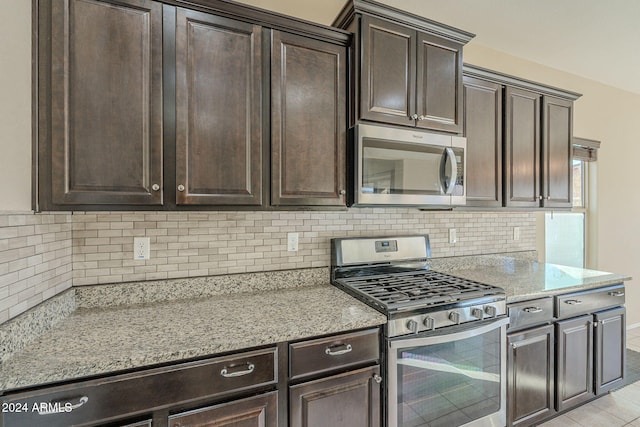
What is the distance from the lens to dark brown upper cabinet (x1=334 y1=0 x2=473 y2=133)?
5.50ft

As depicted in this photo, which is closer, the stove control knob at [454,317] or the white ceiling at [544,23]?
the stove control knob at [454,317]

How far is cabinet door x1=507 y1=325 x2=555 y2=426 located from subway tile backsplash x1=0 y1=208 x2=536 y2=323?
2.74 feet

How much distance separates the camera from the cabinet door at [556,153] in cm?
246

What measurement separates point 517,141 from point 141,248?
2.69 metres

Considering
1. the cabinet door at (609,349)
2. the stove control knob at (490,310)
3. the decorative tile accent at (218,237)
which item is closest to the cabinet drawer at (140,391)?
the decorative tile accent at (218,237)

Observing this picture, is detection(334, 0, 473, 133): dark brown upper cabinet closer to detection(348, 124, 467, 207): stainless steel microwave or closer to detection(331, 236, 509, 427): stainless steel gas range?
detection(348, 124, 467, 207): stainless steel microwave

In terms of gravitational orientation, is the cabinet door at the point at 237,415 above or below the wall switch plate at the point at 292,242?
below

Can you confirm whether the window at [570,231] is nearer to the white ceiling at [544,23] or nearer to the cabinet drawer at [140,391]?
the white ceiling at [544,23]

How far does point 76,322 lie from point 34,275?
273 mm

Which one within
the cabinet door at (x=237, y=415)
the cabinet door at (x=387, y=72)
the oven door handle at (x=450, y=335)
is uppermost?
the cabinet door at (x=387, y=72)

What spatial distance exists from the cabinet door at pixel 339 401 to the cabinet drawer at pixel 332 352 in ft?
0.17

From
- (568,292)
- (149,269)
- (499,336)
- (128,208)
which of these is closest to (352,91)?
(128,208)

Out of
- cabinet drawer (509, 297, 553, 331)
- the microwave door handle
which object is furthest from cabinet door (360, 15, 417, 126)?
cabinet drawer (509, 297, 553, 331)

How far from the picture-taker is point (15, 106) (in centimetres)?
107
